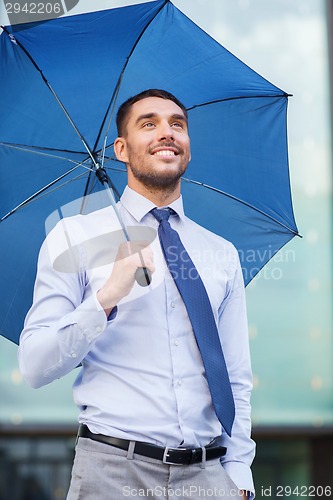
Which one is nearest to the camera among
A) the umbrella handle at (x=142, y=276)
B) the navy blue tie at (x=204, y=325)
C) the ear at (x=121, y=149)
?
the umbrella handle at (x=142, y=276)

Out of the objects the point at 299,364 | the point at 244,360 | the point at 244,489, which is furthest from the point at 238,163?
the point at 299,364

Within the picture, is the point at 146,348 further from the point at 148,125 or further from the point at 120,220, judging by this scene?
the point at 148,125

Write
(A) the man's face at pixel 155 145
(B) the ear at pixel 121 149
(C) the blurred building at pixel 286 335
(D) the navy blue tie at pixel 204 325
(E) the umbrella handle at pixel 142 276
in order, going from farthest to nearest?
(C) the blurred building at pixel 286 335 → (B) the ear at pixel 121 149 → (A) the man's face at pixel 155 145 → (D) the navy blue tie at pixel 204 325 → (E) the umbrella handle at pixel 142 276

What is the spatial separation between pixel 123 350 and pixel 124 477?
12.3 inches

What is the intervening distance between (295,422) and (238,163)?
2.07 metres

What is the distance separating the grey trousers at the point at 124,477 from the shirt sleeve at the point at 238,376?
20 centimetres

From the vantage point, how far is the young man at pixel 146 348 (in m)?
1.81

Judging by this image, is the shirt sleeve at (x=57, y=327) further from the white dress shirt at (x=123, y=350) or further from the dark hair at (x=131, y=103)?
the dark hair at (x=131, y=103)

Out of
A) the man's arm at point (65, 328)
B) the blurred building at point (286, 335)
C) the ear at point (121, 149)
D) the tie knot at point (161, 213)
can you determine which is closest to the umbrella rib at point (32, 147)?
the ear at point (121, 149)

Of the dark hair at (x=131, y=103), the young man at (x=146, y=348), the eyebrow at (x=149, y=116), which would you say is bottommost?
the young man at (x=146, y=348)

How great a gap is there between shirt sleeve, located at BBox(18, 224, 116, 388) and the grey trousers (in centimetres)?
22

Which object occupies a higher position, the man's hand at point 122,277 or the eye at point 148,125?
the eye at point 148,125

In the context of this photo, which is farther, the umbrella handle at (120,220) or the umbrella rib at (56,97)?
the umbrella rib at (56,97)

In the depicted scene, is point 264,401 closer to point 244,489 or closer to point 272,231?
point 272,231
